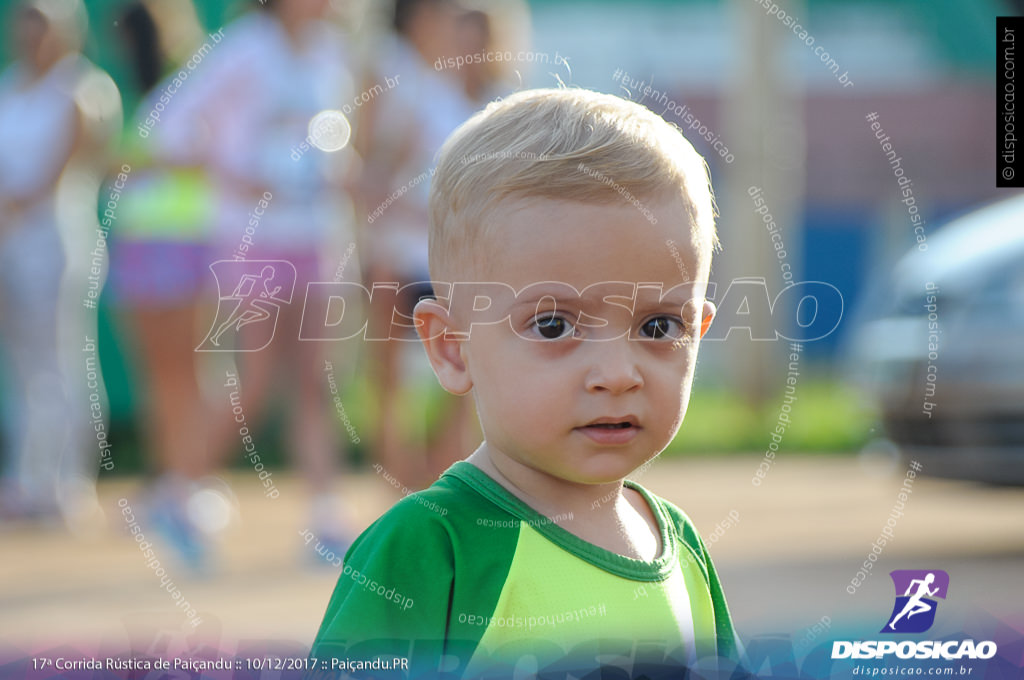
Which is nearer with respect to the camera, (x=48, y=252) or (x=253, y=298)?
(x=253, y=298)

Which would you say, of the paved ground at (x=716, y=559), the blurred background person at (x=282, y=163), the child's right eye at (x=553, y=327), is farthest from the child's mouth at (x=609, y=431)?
the blurred background person at (x=282, y=163)

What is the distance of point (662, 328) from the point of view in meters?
1.58

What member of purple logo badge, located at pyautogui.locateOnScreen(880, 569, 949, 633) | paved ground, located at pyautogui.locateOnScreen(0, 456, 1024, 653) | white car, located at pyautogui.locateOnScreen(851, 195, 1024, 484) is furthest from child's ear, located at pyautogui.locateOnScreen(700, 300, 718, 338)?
white car, located at pyautogui.locateOnScreen(851, 195, 1024, 484)

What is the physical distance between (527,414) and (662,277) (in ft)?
0.70

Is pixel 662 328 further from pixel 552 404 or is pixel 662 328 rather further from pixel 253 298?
pixel 253 298

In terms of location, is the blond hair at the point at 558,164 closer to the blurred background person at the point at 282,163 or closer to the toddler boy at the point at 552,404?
the toddler boy at the point at 552,404

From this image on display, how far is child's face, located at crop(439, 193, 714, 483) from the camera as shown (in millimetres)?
1499

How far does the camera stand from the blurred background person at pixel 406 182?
394 cm

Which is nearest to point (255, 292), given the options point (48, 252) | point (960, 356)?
point (48, 252)

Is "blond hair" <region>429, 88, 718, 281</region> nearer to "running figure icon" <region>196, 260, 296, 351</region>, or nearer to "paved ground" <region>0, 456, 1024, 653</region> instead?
"paved ground" <region>0, 456, 1024, 653</region>

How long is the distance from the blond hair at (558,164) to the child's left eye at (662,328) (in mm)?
91

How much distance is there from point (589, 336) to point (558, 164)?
0.19 m

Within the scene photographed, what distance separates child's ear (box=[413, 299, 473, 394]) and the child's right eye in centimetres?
13

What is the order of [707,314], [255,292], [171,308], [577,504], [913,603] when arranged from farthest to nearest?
[171,308]
[255,292]
[913,603]
[707,314]
[577,504]
